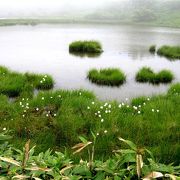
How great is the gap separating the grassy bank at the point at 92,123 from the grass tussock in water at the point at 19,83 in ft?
6.62

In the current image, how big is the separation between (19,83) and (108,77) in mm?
4869

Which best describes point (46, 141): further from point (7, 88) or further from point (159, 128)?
point (7, 88)

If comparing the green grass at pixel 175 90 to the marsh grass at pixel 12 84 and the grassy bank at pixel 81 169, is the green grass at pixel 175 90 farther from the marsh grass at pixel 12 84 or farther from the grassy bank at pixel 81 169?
the grassy bank at pixel 81 169

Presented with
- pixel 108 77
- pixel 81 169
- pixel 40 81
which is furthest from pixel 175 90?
pixel 81 169

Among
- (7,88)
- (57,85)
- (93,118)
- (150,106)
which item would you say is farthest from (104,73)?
(93,118)

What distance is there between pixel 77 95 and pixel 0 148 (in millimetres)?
8387

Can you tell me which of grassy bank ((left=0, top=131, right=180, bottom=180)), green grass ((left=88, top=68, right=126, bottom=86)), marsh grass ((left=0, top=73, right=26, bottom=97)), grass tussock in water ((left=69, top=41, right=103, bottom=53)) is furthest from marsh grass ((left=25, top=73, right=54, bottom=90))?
grass tussock in water ((left=69, top=41, right=103, bottom=53))

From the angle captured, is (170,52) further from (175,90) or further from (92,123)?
(92,123)

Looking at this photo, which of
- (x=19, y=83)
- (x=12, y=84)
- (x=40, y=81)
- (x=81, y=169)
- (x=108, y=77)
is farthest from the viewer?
(x=108, y=77)

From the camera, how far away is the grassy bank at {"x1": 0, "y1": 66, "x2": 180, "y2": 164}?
361 inches

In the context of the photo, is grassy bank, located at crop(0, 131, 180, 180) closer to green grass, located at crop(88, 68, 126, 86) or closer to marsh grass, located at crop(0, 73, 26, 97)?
marsh grass, located at crop(0, 73, 26, 97)

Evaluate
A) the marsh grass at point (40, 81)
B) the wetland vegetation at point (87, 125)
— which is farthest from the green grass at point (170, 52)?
the marsh grass at point (40, 81)

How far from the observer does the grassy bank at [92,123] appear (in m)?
9.16

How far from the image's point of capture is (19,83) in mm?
15781
